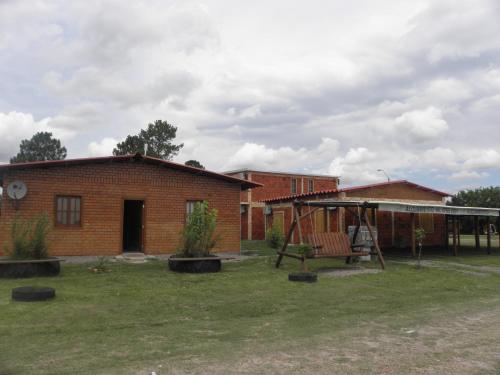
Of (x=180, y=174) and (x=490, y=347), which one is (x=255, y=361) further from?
(x=180, y=174)

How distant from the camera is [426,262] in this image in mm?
15828

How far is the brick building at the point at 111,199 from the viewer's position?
46.6 feet

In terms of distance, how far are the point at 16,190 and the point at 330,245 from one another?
9657mm

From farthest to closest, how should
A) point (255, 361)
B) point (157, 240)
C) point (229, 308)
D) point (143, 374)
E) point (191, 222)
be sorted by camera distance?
point (157, 240) → point (191, 222) → point (229, 308) → point (255, 361) → point (143, 374)

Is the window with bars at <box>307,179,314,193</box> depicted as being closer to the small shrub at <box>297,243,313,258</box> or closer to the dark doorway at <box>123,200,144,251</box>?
the dark doorway at <box>123,200,144,251</box>

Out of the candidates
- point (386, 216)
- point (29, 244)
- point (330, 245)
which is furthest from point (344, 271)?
point (386, 216)

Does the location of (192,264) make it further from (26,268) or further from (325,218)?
(325,218)

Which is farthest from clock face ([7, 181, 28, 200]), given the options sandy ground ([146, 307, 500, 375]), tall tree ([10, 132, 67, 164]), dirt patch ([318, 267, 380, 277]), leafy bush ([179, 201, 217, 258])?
tall tree ([10, 132, 67, 164])

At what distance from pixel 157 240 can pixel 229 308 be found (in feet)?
28.9

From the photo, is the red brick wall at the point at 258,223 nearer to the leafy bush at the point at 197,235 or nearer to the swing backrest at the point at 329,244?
the swing backrest at the point at 329,244

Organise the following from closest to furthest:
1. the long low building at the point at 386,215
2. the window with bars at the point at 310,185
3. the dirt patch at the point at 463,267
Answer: the dirt patch at the point at 463,267 → the long low building at the point at 386,215 → the window with bars at the point at 310,185

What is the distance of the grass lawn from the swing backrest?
1.44 metres

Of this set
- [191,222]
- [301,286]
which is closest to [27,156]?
[191,222]

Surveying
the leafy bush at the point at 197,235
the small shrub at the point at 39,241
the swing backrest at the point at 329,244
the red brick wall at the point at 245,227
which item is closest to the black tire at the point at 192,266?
the leafy bush at the point at 197,235
